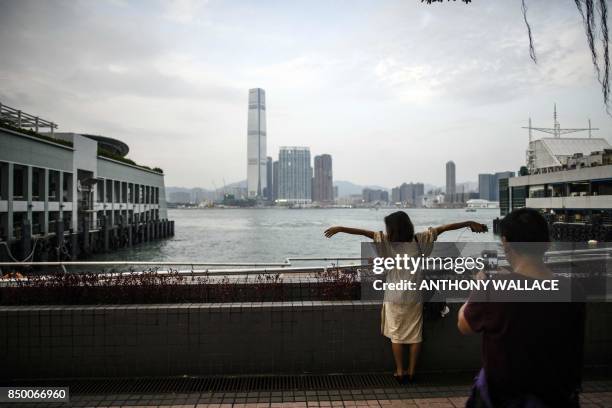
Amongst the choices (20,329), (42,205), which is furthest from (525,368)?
(42,205)

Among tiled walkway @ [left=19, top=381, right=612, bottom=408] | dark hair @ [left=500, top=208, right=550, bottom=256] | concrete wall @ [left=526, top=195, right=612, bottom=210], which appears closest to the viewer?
dark hair @ [left=500, top=208, right=550, bottom=256]

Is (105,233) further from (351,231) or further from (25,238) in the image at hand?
(351,231)

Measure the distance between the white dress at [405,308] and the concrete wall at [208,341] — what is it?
1.06ft

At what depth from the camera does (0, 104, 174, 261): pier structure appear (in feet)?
87.8

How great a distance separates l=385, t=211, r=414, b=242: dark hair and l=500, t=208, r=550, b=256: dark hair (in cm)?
209

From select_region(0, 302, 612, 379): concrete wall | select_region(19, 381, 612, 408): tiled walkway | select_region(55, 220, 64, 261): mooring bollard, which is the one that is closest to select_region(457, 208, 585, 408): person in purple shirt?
select_region(19, 381, 612, 408): tiled walkway

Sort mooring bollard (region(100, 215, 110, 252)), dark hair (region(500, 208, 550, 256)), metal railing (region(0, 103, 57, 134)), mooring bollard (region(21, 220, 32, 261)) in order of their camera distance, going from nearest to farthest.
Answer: dark hair (region(500, 208, 550, 256)) < mooring bollard (region(21, 220, 32, 261)) < metal railing (region(0, 103, 57, 134)) < mooring bollard (region(100, 215, 110, 252))

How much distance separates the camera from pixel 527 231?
2.56m

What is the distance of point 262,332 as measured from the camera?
5.11 m

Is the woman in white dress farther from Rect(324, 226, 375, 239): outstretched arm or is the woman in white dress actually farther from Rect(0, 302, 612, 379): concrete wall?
Rect(0, 302, 612, 379): concrete wall

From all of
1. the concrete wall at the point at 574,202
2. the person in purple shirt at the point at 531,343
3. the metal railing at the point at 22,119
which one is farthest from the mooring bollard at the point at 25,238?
the concrete wall at the point at 574,202

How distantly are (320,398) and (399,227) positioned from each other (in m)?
1.95

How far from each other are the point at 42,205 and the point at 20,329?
30490 mm

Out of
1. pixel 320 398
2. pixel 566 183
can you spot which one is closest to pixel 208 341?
pixel 320 398
